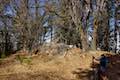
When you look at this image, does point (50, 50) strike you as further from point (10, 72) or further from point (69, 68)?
point (10, 72)

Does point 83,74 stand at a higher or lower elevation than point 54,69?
lower

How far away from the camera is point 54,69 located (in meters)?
13.3

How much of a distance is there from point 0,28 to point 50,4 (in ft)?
36.0

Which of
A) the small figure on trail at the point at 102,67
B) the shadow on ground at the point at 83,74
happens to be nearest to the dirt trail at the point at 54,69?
the shadow on ground at the point at 83,74

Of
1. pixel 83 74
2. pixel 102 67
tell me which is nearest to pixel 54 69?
pixel 83 74

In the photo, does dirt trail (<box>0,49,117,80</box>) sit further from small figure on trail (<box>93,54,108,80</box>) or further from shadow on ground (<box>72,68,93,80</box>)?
small figure on trail (<box>93,54,108,80</box>)

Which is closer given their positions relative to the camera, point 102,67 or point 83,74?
point 83,74

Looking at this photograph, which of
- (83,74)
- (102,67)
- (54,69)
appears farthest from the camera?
(102,67)

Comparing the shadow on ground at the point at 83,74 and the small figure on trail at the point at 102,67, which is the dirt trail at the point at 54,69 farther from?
the small figure on trail at the point at 102,67

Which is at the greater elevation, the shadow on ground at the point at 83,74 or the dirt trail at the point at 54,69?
the dirt trail at the point at 54,69

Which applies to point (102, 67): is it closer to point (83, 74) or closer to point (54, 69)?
point (83, 74)

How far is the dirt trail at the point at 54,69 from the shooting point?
11682 millimetres

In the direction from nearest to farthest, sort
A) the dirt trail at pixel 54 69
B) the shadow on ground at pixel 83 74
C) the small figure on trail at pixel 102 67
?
the dirt trail at pixel 54 69 → the shadow on ground at pixel 83 74 → the small figure on trail at pixel 102 67

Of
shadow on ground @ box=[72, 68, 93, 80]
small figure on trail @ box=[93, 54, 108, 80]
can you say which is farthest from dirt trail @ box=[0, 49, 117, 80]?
small figure on trail @ box=[93, 54, 108, 80]
